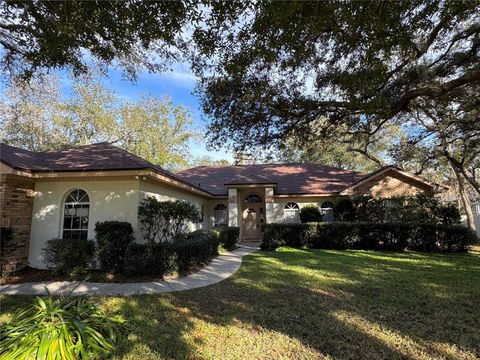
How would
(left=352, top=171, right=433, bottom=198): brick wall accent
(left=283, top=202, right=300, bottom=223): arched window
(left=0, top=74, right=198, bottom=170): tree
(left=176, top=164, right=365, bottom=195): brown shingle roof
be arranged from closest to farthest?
1. (left=352, top=171, right=433, bottom=198): brick wall accent
2. (left=283, top=202, right=300, bottom=223): arched window
3. (left=176, top=164, right=365, bottom=195): brown shingle roof
4. (left=0, top=74, right=198, bottom=170): tree

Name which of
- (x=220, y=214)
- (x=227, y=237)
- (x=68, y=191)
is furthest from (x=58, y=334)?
(x=220, y=214)

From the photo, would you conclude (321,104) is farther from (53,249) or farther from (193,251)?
(53,249)

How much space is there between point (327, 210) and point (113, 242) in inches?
532

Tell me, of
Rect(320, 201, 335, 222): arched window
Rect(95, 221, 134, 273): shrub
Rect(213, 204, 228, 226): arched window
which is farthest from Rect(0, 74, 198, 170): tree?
Rect(320, 201, 335, 222): arched window

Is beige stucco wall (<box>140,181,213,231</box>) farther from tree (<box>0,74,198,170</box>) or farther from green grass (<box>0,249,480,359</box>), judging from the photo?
tree (<box>0,74,198,170</box>)

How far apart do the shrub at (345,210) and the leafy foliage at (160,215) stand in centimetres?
945

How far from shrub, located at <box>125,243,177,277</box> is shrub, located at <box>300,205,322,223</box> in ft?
35.3

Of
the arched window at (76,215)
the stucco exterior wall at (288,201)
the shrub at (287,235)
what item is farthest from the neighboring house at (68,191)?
the stucco exterior wall at (288,201)

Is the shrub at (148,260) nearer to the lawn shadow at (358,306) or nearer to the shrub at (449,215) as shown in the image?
the lawn shadow at (358,306)

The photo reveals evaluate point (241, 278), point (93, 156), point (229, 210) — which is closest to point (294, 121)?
point (241, 278)

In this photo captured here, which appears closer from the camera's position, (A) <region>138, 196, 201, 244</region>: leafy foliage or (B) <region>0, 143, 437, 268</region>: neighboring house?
(B) <region>0, 143, 437, 268</region>: neighboring house

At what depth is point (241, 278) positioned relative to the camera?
798 cm

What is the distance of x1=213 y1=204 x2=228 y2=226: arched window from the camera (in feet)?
63.8

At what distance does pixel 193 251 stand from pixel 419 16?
26.7ft
